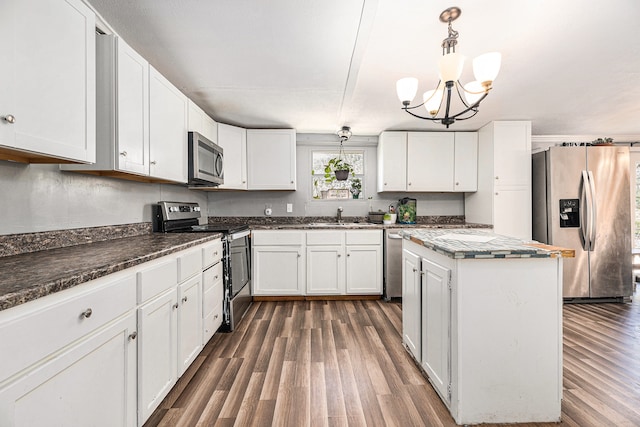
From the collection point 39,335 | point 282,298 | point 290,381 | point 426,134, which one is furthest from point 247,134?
point 39,335

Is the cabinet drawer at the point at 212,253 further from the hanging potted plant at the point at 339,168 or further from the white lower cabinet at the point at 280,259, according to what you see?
the hanging potted plant at the point at 339,168

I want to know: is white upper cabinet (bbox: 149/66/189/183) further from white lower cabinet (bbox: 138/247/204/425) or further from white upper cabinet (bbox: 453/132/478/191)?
white upper cabinet (bbox: 453/132/478/191)

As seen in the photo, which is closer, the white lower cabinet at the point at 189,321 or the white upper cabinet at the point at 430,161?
the white lower cabinet at the point at 189,321

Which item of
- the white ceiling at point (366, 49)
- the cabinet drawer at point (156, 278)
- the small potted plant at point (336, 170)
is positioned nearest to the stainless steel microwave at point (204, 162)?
the white ceiling at point (366, 49)

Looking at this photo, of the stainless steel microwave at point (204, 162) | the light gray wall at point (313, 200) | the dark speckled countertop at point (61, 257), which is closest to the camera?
the dark speckled countertop at point (61, 257)

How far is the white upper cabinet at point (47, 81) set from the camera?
102 centimetres

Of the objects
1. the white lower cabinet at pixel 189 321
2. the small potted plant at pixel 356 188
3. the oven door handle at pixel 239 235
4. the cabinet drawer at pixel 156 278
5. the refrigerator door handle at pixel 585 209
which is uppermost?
the small potted plant at pixel 356 188

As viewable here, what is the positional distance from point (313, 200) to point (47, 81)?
3156 mm

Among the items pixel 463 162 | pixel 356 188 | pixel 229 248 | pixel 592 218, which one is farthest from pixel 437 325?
pixel 592 218

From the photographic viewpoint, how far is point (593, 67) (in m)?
2.21

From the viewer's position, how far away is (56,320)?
88cm

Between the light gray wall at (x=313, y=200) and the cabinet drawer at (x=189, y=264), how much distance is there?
205 cm

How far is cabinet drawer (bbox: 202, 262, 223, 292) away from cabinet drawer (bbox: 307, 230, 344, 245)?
124cm

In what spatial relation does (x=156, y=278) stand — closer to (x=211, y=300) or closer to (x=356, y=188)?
(x=211, y=300)
